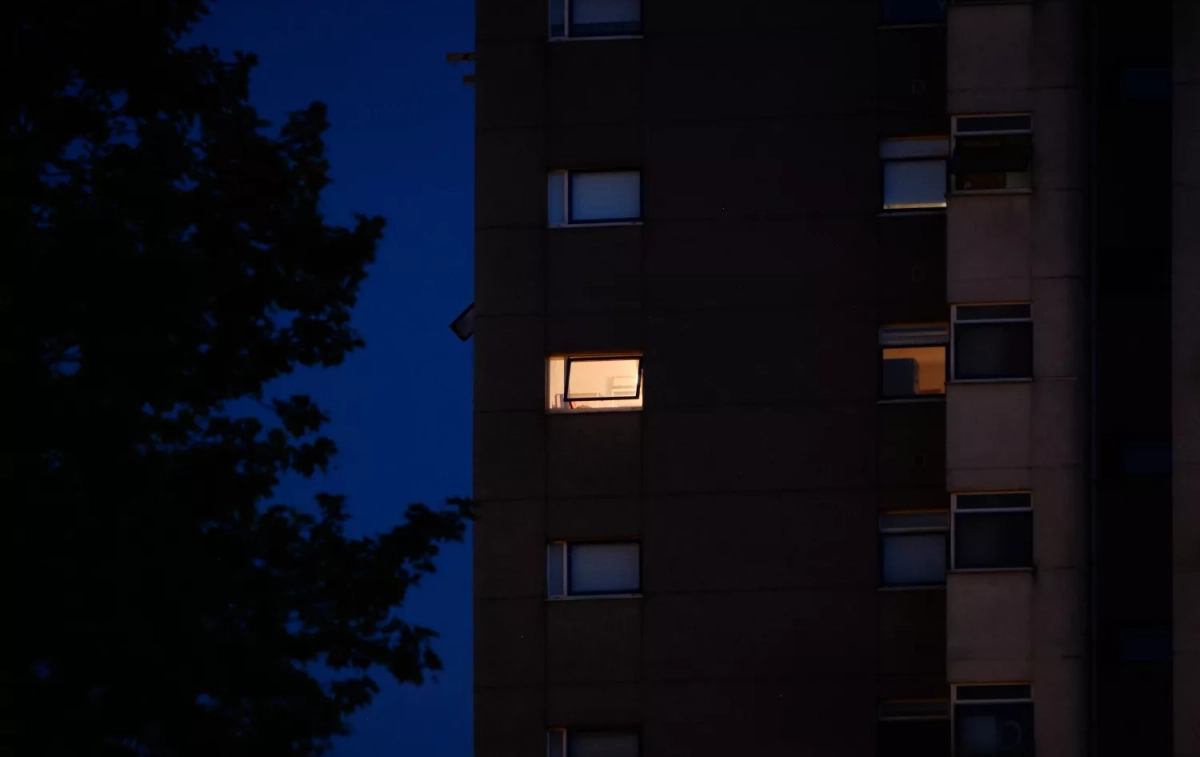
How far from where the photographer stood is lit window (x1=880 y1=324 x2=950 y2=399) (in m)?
21.4

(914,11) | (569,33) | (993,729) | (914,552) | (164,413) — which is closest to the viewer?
(164,413)

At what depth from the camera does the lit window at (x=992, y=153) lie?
68.8 feet

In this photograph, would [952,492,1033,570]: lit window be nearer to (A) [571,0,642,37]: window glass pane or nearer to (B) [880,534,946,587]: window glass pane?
(B) [880,534,946,587]: window glass pane

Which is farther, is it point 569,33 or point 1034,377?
point 569,33

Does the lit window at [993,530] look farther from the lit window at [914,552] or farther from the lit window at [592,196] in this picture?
the lit window at [592,196]

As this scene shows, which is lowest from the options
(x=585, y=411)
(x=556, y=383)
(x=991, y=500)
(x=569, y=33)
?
(x=991, y=500)

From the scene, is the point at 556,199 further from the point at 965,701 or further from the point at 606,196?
the point at 965,701

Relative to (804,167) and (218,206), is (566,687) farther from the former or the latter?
(218,206)

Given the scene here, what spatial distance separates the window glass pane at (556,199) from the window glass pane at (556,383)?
1877 mm

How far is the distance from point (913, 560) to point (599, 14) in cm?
847

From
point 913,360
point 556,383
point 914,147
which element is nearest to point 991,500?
point 913,360

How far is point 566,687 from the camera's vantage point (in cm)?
2100

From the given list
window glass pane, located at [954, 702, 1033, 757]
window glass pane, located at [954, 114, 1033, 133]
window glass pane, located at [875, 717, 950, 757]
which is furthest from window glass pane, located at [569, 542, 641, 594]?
window glass pane, located at [954, 114, 1033, 133]

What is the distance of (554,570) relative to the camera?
21344mm
